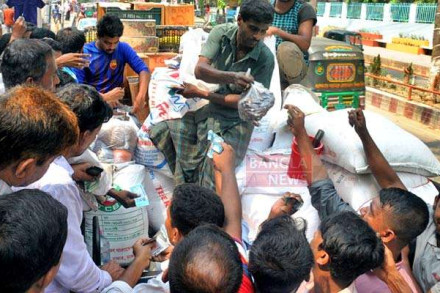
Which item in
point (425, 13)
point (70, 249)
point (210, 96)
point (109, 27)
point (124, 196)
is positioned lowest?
point (124, 196)

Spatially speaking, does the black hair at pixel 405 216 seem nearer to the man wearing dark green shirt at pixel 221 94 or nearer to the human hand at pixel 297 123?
the human hand at pixel 297 123

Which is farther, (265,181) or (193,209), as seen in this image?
(265,181)

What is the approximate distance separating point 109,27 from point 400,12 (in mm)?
20043

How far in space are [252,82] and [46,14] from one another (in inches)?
515

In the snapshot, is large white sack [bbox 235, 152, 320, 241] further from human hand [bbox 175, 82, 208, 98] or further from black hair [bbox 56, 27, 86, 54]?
black hair [bbox 56, 27, 86, 54]

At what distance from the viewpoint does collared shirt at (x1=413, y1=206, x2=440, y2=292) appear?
218 cm

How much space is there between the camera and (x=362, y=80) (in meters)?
6.10

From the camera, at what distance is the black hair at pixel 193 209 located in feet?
6.12

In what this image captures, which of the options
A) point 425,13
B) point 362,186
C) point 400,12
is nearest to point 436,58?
point 362,186

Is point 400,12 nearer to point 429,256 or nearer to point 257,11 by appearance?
point 257,11

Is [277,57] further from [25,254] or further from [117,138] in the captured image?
[25,254]

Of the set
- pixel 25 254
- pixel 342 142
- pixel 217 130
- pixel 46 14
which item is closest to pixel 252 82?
pixel 217 130

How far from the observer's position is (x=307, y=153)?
2656mm

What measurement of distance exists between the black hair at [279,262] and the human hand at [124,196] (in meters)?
0.94
